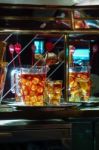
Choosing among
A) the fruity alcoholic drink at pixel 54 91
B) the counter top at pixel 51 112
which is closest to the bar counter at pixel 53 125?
the counter top at pixel 51 112

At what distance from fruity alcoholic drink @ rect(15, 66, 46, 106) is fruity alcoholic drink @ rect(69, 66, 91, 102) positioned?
0.14m

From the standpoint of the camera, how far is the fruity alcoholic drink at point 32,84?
1.36 meters

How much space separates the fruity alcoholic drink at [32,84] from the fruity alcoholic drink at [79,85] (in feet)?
0.47

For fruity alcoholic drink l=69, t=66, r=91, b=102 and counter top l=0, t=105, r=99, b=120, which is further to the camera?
fruity alcoholic drink l=69, t=66, r=91, b=102

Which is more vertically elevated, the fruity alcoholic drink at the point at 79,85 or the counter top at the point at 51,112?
the fruity alcoholic drink at the point at 79,85

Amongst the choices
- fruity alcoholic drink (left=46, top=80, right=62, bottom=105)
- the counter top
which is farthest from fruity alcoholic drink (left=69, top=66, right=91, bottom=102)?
the counter top

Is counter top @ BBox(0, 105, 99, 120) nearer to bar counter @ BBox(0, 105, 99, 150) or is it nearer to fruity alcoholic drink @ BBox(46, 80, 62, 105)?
bar counter @ BBox(0, 105, 99, 150)

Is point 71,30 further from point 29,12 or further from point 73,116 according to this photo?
point 73,116

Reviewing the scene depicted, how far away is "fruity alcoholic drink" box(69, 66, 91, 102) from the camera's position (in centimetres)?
146

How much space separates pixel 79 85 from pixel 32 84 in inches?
8.3

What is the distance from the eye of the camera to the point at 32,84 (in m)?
1.36

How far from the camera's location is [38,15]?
1421 millimetres

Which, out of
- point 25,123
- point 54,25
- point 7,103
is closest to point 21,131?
point 25,123

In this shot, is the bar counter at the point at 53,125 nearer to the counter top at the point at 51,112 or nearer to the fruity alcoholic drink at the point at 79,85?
the counter top at the point at 51,112
